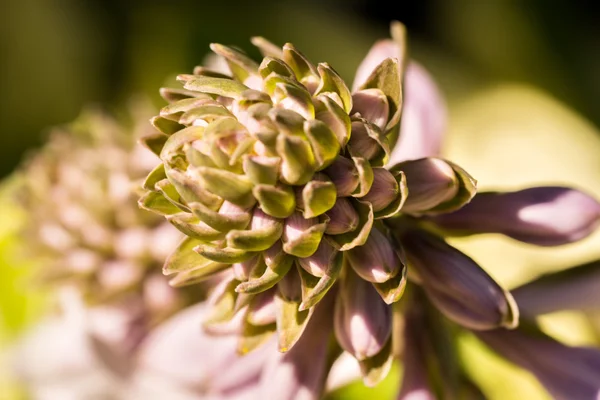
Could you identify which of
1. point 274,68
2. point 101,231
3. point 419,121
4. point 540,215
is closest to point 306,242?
point 274,68

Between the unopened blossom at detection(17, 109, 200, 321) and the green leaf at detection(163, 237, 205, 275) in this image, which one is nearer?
the green leaf at detection(163, 237, 205, 275)

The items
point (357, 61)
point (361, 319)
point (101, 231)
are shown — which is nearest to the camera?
point (361, 319)

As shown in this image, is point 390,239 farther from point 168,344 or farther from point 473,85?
point 473,85

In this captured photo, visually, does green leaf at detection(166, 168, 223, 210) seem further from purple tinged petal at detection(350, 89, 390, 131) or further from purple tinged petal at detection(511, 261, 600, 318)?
purple tinged petal at detection(511, 261, 600, 318)

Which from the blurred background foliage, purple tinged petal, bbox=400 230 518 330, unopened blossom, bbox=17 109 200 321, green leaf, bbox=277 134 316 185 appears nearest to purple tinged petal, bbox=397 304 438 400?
purple tinged petal, bbox=400 230 518 330

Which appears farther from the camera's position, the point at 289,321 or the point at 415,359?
the point at 415,359

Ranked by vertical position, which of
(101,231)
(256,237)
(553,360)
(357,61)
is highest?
(256,237)

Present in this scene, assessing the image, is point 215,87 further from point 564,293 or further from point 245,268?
point 564,293

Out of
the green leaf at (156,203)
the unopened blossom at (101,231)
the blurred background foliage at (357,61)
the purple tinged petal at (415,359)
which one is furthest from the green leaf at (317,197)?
the blurred background foliage at (357,61)

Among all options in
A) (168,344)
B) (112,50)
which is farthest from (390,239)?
(112,50)
